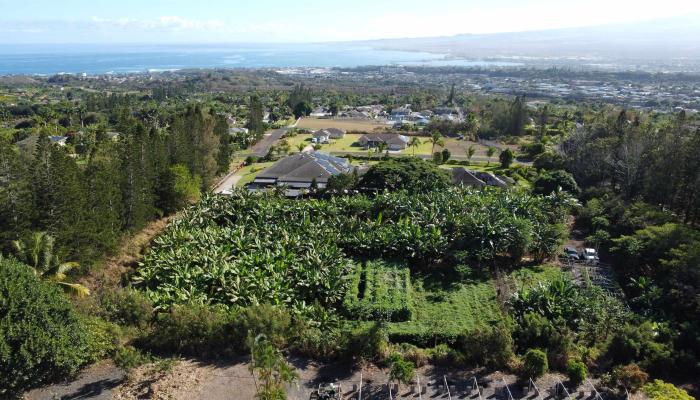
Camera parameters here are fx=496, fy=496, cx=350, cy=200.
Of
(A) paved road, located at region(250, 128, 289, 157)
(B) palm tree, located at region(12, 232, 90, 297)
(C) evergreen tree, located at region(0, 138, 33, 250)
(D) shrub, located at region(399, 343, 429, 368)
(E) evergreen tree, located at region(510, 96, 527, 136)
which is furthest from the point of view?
(E) evergreen tree, located at region(510, 96, 527, 136)

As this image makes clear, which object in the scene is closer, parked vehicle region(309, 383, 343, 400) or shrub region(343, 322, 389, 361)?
parked vehicle region(309, 383, 343, 400)

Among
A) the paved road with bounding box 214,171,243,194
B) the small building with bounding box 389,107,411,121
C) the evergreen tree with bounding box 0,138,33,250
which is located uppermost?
the evergreen tree with bounding box 0,138,33,250

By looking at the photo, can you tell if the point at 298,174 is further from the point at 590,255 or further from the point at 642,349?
the point at 642,349

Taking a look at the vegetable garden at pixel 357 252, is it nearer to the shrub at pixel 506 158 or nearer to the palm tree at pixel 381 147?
the shrub at pixel 506 158

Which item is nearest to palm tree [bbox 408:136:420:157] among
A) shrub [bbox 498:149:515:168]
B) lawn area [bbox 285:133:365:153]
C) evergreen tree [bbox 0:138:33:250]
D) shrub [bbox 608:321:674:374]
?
lawn area [bbox 285:133:365:153]

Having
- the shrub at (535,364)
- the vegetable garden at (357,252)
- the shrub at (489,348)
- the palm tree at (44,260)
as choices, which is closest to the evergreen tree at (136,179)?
the vegetable garden at (357,252)

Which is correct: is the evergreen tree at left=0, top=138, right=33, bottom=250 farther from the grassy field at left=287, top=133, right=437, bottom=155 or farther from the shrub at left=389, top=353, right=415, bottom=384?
the grassy field at left=287, top=133, right=437, bottom=155

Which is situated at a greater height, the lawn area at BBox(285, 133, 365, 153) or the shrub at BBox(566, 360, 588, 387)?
the lawn area at BBox(285, 133, 365, 153)
